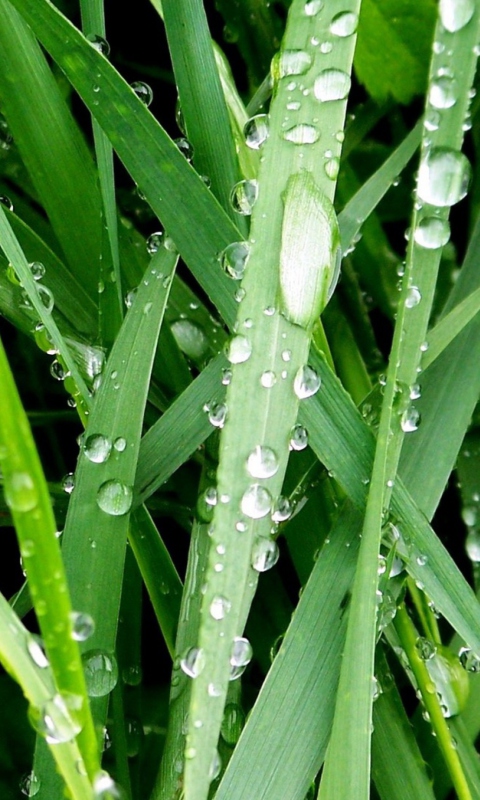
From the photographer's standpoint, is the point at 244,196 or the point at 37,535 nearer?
the point at 37,535

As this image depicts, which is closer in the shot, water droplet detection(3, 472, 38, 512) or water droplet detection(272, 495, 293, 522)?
water droplet detection(3, 472, 38, 512)

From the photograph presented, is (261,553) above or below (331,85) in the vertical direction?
below

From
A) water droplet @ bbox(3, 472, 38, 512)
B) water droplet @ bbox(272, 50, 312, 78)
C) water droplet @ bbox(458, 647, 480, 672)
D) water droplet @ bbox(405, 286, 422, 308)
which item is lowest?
water droplet @ bbox(458, 647, 480, 672)

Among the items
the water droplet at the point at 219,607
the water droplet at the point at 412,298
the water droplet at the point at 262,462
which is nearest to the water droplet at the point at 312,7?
the water droplet at the point at 412,298

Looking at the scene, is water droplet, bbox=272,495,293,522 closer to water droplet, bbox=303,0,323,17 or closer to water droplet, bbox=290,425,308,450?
water droplet, bbox=290,425,308,450

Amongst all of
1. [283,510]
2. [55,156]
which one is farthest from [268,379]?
[55,156]

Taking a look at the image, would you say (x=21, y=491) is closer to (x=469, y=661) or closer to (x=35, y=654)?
(x=35, y=654)

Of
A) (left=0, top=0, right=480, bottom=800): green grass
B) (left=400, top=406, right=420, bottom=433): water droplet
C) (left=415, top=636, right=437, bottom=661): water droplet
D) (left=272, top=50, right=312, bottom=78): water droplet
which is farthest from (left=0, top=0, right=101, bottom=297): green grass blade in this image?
(left=415, top=636, right=437, bottom=661): water droplet
